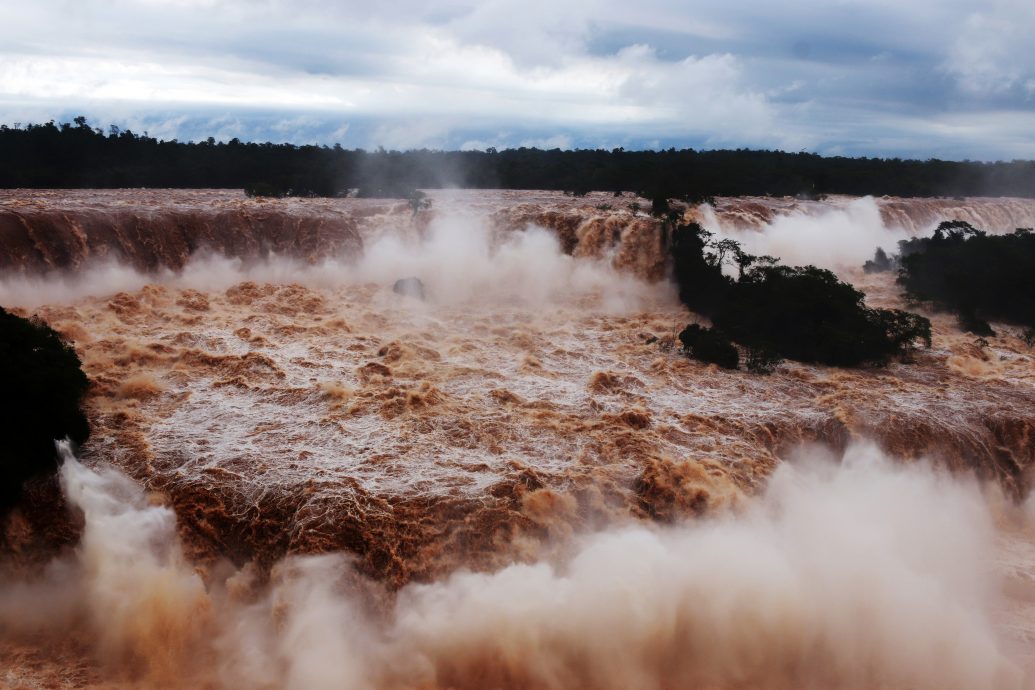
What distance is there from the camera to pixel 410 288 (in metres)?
23.2

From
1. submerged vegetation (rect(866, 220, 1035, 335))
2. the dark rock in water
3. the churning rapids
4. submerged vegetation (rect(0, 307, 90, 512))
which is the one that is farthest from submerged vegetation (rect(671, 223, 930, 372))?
submerged vegetation (rect(0, 307, 90, 512))

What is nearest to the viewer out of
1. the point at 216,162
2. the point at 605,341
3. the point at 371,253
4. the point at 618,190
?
the point at 605,341

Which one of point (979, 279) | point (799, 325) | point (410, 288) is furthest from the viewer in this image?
point (979, 279)

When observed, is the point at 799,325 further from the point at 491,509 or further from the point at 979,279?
the point at 491,509

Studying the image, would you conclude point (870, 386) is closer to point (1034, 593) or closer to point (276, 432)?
point (1034, 593)

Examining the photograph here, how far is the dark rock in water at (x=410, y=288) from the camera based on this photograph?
23.1 metres

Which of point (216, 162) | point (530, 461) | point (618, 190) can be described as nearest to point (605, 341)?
point (530, 461)

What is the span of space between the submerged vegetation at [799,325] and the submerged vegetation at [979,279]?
4325mm

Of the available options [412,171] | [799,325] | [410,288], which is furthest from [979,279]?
[412,171]

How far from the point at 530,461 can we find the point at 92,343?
36.0 feet

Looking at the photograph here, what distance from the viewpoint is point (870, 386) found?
16.5m

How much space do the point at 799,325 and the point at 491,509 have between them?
11716 millimetres

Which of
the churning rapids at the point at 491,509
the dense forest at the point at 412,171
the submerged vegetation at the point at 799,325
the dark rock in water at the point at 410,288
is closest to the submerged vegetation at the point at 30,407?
the churning rapids at the point at 491,509

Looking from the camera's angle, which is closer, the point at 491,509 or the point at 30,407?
the point at 491,509
